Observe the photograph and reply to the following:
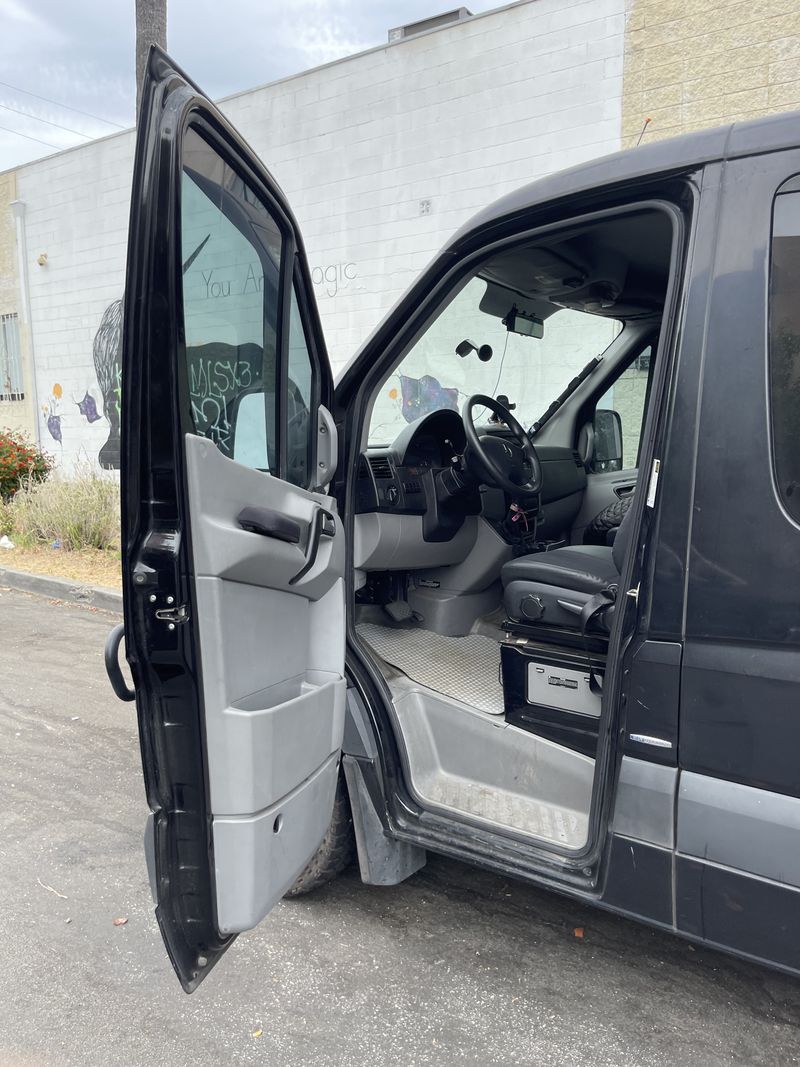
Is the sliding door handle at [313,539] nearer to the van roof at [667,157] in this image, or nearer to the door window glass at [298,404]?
the door window glass at [298,404]

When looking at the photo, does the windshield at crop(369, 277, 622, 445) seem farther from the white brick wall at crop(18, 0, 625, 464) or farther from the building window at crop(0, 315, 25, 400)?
the building window at crop(0, 315, 25, 400)

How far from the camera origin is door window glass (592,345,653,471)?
3.73 m

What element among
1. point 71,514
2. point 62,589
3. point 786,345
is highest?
point 786,345

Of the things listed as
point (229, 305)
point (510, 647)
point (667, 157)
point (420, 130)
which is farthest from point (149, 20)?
point (510, 647)

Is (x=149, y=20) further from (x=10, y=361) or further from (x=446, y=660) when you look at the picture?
(x=10, y=361)

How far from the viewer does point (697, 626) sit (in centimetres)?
171

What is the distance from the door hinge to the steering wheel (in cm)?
172

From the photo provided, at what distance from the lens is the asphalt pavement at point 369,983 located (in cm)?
203

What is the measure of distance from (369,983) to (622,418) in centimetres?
280

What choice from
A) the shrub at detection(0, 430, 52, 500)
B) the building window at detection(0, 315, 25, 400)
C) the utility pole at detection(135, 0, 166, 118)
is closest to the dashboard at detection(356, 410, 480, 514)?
the utility pole at detection(135, 0, 166, 118)

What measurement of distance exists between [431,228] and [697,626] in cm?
733

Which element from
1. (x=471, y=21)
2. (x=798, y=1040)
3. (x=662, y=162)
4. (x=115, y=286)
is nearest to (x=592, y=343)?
(x=662, y=162)

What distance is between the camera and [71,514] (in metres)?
8.27

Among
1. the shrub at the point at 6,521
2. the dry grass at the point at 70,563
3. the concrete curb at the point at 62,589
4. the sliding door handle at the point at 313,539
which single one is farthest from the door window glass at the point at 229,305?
the shrub at the point at 6,521
